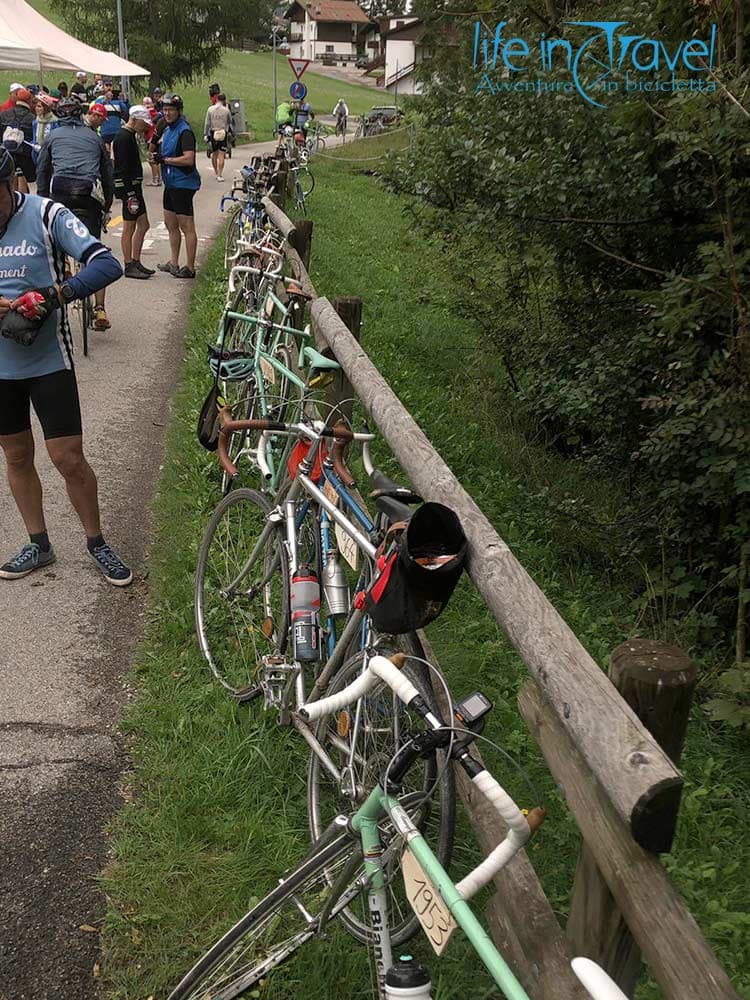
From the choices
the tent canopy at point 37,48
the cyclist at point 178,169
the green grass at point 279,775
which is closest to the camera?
the green grass at point 279,775

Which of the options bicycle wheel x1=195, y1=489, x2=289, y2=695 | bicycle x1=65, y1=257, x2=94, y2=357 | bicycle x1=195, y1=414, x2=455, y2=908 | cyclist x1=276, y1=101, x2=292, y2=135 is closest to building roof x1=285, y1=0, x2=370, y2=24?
cyclist x1=276, y1=101, x2=292, y2=135

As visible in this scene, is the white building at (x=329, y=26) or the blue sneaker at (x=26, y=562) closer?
the blue sneaker at (x=26, y=562)

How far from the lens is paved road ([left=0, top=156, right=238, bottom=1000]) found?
2859 mm

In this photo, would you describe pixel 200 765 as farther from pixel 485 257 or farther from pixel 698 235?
pixel 485 257

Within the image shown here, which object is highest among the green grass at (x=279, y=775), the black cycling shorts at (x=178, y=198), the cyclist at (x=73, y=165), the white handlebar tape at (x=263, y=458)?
the cyclist at (x=73, y=165)

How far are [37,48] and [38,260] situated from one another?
62.6 ft

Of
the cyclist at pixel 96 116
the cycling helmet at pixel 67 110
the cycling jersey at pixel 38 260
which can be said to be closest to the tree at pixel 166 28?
the cyclist at pixel 96 116

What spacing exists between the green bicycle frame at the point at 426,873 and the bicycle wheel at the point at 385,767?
14cm

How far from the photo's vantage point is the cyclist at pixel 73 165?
8.33 metres

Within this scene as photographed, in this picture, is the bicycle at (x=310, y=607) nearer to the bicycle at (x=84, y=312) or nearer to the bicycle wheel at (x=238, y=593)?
the bicycle wheel at (x=238, y=593)

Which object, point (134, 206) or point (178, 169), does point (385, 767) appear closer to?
→ point (134, 206)

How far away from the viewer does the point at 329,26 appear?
110062 mm

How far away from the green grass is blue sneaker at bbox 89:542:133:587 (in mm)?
179

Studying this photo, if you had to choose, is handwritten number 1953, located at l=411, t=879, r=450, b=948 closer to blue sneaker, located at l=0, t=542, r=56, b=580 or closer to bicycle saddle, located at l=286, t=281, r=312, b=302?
blue sneaker, located at l=0, t=542, r=56, b=580
